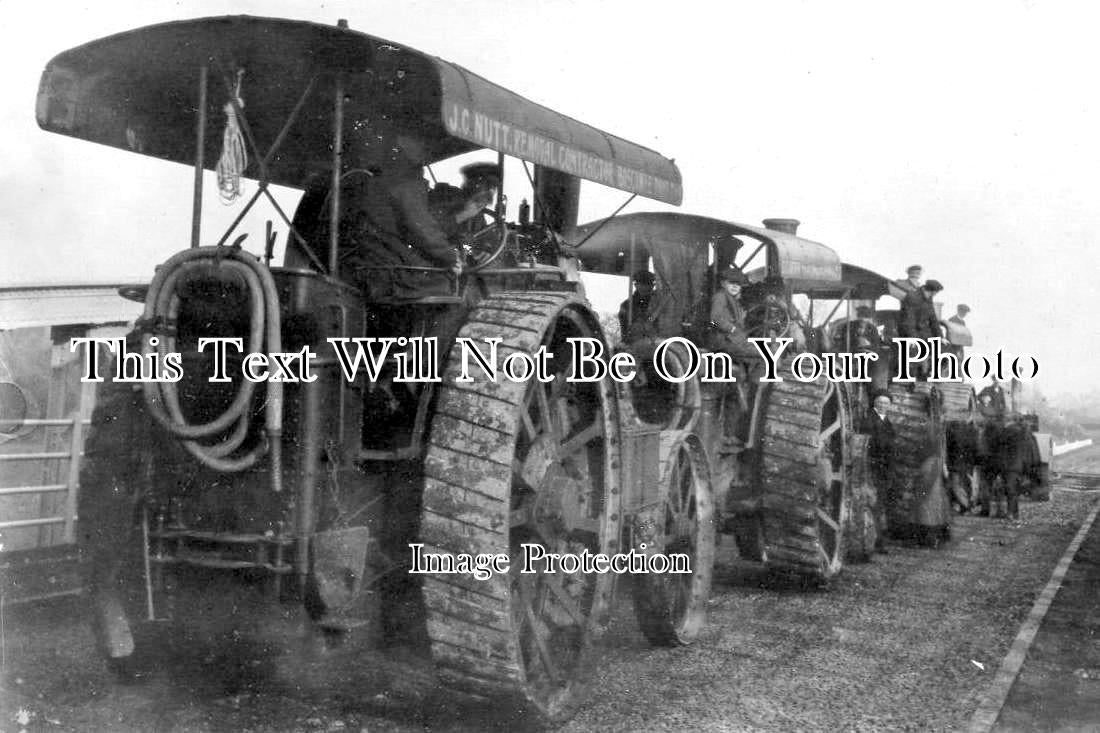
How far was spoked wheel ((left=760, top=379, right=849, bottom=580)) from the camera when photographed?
25.0 ft

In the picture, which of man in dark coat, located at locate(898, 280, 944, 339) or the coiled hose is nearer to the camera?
the coiled hose

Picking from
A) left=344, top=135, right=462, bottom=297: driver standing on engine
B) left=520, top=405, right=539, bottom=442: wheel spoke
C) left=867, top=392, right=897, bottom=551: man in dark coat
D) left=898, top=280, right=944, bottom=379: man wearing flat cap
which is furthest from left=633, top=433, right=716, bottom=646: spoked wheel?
left=898, top=280, right=944, bottom=379: man wearing flat cap

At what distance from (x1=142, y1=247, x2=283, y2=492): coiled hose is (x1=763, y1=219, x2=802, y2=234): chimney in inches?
299

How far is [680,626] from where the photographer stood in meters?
5.96

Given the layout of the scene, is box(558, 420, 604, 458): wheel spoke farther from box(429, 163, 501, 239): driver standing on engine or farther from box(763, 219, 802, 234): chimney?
box(763, 219, 802, 234): chimney

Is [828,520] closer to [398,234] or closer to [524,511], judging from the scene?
[524,511]

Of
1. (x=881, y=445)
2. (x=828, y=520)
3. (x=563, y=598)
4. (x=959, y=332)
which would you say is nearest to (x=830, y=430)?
(x=828, y=520)

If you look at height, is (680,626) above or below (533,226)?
below

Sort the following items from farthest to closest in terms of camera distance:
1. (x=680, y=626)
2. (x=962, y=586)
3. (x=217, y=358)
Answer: (x=962, y=586) → (x=680, y=626) → (x=217, y=358)

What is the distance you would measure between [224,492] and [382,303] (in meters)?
1.01

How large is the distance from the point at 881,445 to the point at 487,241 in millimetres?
5998

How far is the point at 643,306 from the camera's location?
26.9 ft

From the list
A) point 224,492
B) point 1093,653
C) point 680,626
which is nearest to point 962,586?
point 1093,653

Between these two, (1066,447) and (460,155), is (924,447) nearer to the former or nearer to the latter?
(460,155)
